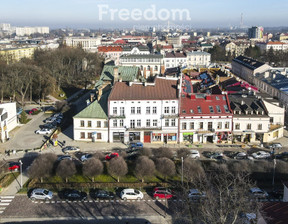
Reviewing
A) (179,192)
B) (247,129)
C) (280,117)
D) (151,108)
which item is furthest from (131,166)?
(280,117)

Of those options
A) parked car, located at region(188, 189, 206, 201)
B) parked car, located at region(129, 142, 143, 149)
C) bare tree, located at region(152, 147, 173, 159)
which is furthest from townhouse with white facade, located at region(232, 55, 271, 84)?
parked car, located at region(188, 189, 206, 201)

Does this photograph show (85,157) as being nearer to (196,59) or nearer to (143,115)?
(143,115)

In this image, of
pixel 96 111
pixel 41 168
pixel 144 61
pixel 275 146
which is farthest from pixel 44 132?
pixel 144 61

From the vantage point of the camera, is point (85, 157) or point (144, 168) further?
point (85, 157)

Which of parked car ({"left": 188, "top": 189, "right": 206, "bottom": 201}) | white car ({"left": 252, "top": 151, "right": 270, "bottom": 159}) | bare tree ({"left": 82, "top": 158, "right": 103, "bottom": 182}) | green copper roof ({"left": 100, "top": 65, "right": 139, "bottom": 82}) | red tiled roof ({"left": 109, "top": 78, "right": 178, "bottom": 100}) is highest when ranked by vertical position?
green copper roof ({"left": 100, "top": 65, "right": 139, "bottom": 82})

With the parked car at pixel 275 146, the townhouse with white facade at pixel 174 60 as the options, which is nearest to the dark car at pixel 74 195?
the parked car at pixel 275 146

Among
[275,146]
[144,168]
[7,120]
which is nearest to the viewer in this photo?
[144,168]

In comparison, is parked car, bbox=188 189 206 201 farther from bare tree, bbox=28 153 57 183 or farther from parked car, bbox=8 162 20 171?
parked car, bbox=8 162 20 171
